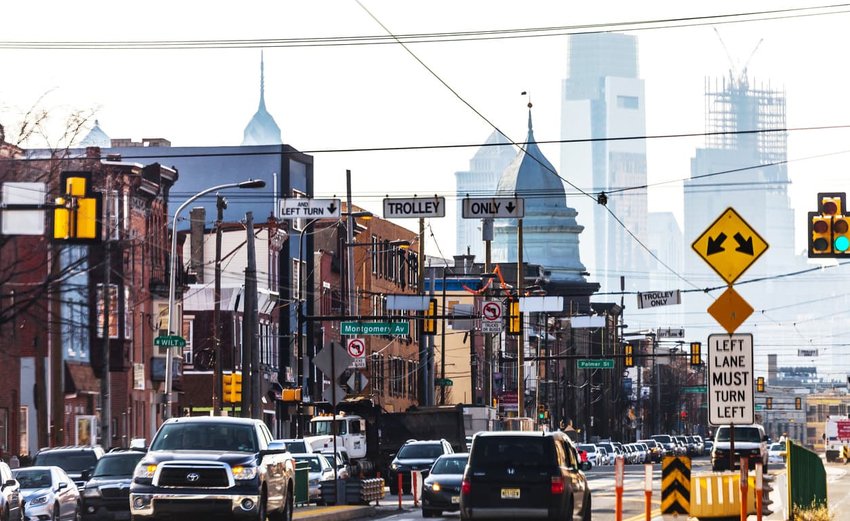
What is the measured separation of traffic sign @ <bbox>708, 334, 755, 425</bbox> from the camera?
24.8 metres

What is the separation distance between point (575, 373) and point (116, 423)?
7950cm

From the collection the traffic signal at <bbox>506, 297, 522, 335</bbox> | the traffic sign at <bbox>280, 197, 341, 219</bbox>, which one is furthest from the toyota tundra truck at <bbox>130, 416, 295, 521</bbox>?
the traffic signal at <bbox>506, 297, 522, 335</bbox>

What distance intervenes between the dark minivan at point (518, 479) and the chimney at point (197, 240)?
5607cm

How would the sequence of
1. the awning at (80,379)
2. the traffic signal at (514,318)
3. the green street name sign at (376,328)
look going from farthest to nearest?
the traffic signal at (514,318), the green street name sign at (376,328), the awning at (80,379)

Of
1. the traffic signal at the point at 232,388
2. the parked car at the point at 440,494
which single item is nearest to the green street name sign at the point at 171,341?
the traffic signal at the point at 232,388

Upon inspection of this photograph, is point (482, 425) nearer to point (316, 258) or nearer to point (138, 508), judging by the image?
→ point (316, 258)

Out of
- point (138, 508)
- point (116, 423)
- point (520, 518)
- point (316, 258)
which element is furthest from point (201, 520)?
point (316, 258)

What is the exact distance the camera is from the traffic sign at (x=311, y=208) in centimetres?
5266

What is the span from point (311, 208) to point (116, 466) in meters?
16.7

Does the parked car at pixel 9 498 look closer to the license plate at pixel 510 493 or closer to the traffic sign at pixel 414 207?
the license plate at pixel 510 493

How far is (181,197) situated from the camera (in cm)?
9894

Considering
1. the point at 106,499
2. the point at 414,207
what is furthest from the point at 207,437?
the point at 414,207

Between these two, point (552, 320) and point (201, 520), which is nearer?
point (201, 520)

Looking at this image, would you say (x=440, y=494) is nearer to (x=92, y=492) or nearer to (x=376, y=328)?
(x=92, y=492)
